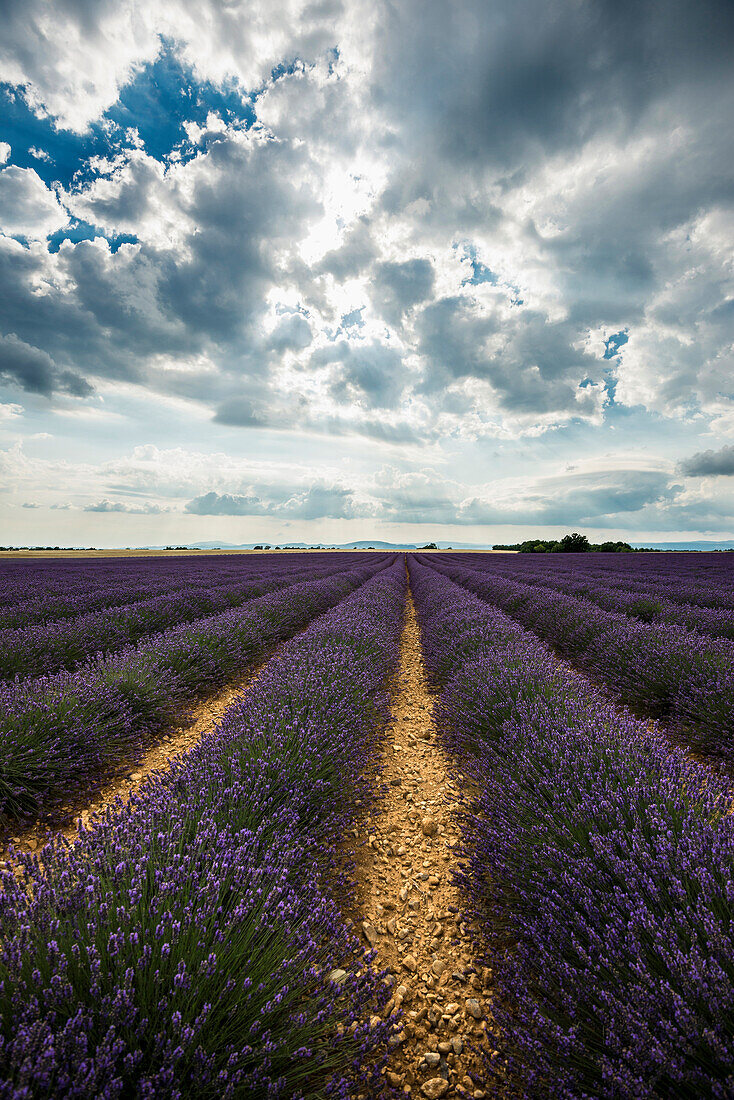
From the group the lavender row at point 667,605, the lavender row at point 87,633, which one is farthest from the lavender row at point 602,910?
the lavender row at point 87,633

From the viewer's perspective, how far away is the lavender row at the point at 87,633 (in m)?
4.78

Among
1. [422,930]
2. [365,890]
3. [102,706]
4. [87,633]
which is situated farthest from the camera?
[87,633]

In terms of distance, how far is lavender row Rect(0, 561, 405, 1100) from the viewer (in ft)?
3.18

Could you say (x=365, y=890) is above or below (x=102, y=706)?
below

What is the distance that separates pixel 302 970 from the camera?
133 centimetres

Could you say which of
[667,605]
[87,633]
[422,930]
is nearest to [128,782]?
[422,930]

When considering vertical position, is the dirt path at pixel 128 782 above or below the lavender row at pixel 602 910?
below

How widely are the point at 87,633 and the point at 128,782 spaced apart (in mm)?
3377

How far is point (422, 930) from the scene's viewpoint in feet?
6.52

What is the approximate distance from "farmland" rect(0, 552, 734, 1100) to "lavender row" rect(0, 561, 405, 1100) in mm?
10

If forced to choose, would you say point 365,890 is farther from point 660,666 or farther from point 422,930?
point 660,666

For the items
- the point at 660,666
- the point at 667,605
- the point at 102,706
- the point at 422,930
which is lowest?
the point at 422,930

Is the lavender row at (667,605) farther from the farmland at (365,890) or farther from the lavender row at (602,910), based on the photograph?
the lavender row at (602,910)

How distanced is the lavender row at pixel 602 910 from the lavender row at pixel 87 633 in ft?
16.9
